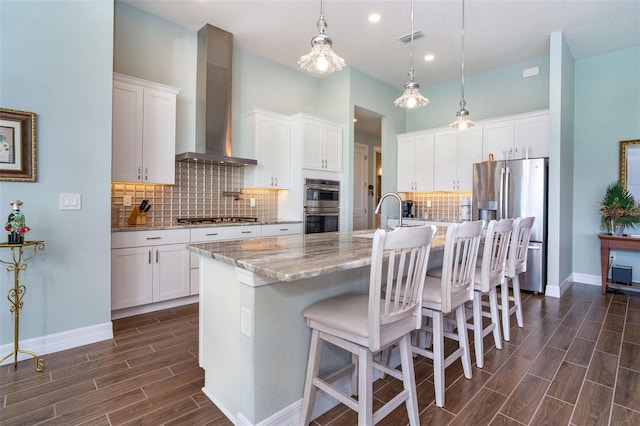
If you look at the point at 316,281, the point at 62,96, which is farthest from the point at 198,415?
the point at 62,96

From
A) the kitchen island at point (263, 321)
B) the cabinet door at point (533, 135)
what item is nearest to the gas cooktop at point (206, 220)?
the kitchen island at point (263, 321)

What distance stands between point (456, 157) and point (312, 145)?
2.37m

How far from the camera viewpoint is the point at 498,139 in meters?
4.78

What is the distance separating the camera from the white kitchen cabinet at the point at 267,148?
4379 mm

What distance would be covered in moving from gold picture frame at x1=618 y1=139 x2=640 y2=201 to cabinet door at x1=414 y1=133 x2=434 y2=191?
2430 mm

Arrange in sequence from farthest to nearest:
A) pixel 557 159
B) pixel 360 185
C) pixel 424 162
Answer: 1. pixel 360 185
2. pixel 424 162
3. pixel 557 159

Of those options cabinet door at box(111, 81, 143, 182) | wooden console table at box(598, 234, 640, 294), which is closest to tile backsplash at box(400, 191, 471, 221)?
wooden console table at box(598, 234, 640, 294)

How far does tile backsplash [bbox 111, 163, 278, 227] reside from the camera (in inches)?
141

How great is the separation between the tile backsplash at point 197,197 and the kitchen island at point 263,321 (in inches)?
87.6

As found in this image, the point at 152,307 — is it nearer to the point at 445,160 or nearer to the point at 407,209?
the point at 407,209

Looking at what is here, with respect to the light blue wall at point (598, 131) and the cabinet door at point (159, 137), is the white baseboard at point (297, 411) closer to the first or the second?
the cabinet door at point (159, 137)

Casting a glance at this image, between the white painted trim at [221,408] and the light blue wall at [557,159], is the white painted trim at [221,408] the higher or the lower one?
the lower one

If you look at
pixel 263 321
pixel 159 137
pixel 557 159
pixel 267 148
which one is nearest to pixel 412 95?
pixel 263 321

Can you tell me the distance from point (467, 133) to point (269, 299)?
15.3ft
